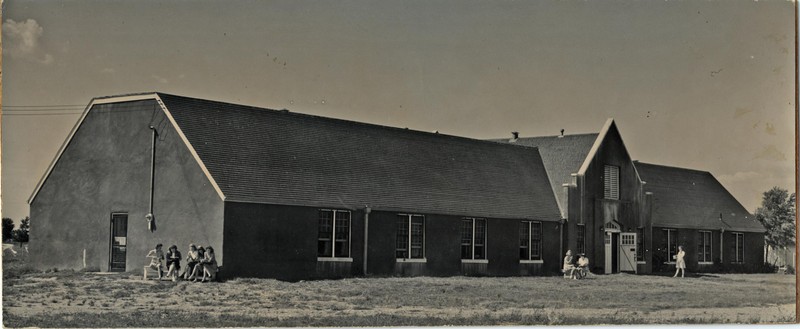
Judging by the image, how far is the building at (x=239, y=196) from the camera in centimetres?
3127

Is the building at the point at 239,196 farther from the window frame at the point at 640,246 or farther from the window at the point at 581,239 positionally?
the window frame at the point at 640,246

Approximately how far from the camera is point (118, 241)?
106ft

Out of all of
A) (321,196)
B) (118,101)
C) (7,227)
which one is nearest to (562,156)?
(321,196)

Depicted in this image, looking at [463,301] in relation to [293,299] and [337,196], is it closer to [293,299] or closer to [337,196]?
[293,299]

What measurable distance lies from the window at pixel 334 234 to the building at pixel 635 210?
12193mm

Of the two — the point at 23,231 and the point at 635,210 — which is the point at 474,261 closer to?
the point at 635,210

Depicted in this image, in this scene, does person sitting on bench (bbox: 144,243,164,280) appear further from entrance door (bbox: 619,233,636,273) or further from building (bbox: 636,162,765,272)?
building (bbox: 636,162,765,272)

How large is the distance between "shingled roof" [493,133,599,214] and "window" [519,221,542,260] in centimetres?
189

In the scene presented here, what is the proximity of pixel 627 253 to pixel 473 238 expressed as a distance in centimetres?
936

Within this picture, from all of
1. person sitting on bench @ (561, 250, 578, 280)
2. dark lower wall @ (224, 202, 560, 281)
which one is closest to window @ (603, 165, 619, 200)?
dark lower wall @ (224, 202, 560, 281)

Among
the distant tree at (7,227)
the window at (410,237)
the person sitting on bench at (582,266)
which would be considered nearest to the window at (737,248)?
the person sitting on bench at (582,266)

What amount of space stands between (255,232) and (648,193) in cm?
2202

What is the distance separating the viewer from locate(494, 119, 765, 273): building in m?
43.8

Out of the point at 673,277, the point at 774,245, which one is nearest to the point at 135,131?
the point at 673,277
